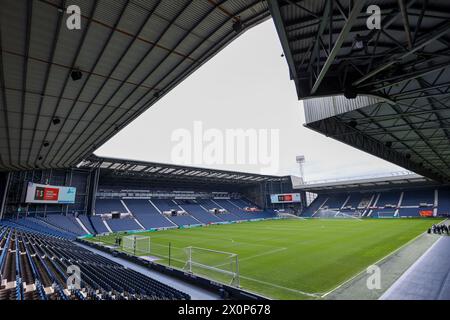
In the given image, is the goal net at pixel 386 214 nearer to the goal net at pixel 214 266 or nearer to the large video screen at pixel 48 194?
the goal net at pixel 214 266

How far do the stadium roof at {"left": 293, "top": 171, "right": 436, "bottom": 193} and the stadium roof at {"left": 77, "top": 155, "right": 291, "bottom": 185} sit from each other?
1497 centimetres

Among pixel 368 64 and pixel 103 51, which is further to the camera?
pixel 103 51

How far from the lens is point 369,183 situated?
5450cm

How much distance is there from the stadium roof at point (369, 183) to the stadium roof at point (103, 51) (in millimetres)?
54861

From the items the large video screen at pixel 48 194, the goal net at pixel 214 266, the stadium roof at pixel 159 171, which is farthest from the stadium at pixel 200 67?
the stadium roof at pixel 159 171

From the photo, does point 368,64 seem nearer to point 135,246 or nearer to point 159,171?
point 135,246

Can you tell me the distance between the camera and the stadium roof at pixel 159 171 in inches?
1450

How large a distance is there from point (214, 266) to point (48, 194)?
29.4 m

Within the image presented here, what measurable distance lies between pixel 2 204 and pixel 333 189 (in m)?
66.2

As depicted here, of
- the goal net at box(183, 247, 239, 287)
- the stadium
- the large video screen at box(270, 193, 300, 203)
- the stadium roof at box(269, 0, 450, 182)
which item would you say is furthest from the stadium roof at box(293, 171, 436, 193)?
the goal net at box(183, 247, 239, 287)

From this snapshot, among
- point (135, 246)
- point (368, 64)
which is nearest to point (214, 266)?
point (135, 246)

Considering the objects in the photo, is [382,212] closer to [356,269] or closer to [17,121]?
[356,269]

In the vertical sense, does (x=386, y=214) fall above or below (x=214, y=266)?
above

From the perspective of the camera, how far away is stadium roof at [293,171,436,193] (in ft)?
160
